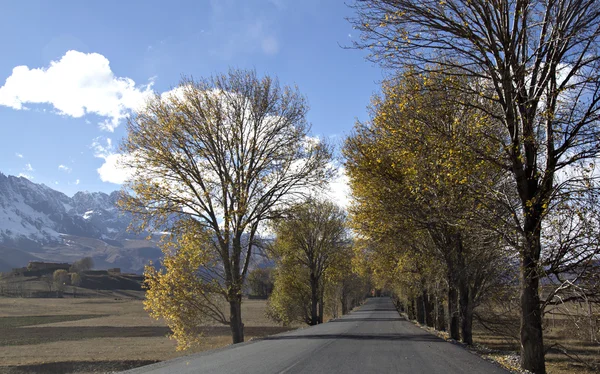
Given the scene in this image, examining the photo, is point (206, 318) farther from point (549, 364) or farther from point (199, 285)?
point (549, 364)

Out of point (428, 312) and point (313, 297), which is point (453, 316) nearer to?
point (428, 312)

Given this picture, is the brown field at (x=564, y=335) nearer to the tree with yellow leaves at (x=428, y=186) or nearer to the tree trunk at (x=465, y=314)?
the tree trunk at (x=465, y=314)

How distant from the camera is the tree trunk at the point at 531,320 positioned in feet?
33.5

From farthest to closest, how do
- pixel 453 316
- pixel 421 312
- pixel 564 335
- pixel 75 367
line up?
pixel 421 312 < pixel 75 367 < pixel 564 335 < pixel 453 316

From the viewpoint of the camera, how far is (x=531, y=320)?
1027 centimetres

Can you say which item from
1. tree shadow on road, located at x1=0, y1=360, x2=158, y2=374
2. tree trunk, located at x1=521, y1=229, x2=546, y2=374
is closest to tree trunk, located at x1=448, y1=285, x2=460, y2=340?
tree trunk, located at x1=521, y1=229, x2=546, y2=374

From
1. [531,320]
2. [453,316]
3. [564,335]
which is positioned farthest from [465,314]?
[564,335]

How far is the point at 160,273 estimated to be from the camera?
21812 mm

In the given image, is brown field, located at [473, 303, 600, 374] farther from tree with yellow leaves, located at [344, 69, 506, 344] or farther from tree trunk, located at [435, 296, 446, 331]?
tree trunk, located at [435, 296, 446, 331]

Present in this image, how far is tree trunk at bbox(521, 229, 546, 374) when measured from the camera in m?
10.2

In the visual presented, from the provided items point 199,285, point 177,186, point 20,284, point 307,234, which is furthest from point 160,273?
point 20,284

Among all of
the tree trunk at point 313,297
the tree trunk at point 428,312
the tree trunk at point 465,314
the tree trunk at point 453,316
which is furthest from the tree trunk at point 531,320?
the tree trunk at point 313,297

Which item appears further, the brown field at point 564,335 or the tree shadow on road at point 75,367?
the tree shadow on road at point 75,367

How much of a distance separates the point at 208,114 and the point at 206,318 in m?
10.2
